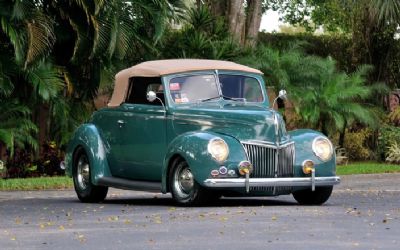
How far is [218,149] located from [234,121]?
61 cm

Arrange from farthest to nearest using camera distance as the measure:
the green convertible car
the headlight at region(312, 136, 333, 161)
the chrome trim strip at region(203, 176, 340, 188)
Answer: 1. the headlight at region(312, 136, 333, 161)
2. the green convertible car
3. the chrome trim strip at region(203, 176, 340, 188)

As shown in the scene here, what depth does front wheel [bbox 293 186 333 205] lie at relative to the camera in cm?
1595

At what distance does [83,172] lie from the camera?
1797 cm

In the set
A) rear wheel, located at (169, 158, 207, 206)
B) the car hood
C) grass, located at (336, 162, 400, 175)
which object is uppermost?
the car hood

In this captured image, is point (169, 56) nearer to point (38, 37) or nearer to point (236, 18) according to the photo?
point (236, 18)

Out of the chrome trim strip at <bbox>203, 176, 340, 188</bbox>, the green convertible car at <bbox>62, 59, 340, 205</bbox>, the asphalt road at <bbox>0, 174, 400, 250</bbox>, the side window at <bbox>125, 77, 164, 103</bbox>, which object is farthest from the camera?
the side window at <bbox>125, 77, 164, 103</bbox>

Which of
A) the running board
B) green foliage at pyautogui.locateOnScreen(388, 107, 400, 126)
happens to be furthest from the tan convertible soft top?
green foliage at pyautogui.locateOnScreen(388, 107, 400, 126)

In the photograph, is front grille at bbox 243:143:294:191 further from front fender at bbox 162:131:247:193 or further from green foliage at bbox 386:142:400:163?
green foliage at bbox 386:142:400:163

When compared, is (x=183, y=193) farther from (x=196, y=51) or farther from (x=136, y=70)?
(x=196, y=51)

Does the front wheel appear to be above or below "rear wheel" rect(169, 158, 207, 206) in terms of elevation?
below

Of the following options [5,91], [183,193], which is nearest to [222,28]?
[5,91]

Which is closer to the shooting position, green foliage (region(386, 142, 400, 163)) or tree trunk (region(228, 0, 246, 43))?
green foliage (region(386, 142, 400, 163))

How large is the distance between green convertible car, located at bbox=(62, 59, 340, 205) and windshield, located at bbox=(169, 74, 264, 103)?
0.5 inches

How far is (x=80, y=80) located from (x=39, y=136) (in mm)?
1693
